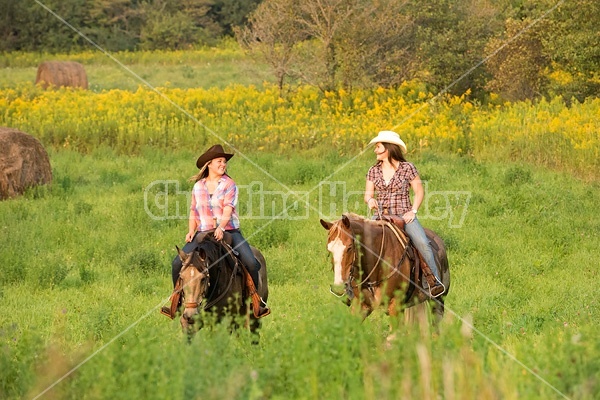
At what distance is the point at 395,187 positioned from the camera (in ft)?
31.0

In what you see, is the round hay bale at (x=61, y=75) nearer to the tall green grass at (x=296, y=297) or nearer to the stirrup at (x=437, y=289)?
the tall green grass at (x=296, y=297)

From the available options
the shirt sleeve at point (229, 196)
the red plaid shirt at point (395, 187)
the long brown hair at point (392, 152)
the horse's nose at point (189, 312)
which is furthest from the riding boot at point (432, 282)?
the horse's nose at point (189, 312)

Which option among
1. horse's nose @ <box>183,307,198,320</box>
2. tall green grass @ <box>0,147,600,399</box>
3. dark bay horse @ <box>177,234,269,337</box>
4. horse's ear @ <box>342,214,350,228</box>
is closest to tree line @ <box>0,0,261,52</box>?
tall green grass @ <box>0,147,600,399</box>

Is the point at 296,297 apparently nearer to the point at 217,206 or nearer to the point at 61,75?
the point at 217,206

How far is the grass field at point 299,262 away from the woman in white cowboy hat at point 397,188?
0.73 m

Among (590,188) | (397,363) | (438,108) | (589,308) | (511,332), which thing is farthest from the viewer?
(438,108)

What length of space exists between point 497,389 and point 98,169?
15.8 meters

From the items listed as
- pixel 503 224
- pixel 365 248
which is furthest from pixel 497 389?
pixel 503 224

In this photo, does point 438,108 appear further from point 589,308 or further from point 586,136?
point 589,308

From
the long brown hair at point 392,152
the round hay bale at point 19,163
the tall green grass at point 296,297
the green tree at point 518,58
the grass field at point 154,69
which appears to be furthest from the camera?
the grass field at point 154,69

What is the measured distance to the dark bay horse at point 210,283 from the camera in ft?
26.1

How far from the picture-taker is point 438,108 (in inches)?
1075

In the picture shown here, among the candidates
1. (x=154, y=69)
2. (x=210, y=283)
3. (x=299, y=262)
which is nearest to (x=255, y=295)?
(x=210, y=283)

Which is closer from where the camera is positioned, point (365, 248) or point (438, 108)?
point (365, 248)
